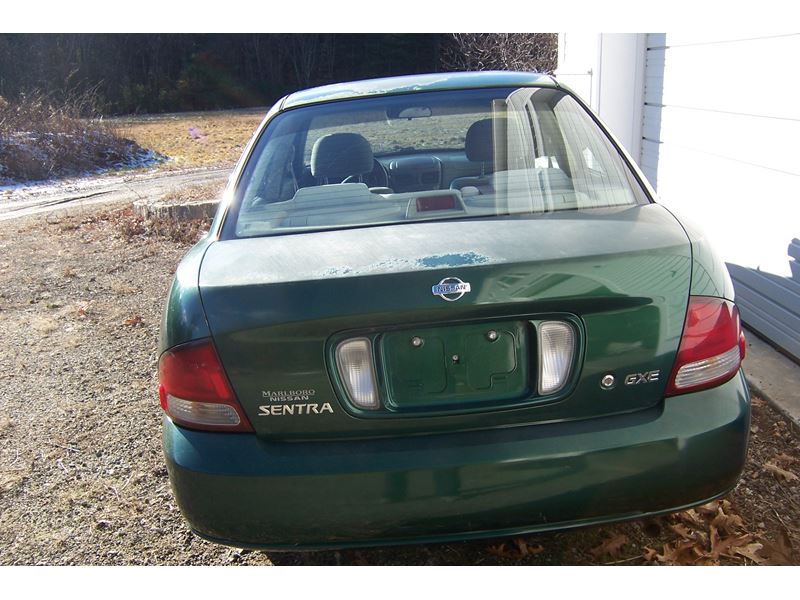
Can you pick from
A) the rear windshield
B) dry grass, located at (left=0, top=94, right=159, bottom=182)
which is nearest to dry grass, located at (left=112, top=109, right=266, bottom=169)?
dry grass, located at (left=0, top=94, right=159, bottom=182)

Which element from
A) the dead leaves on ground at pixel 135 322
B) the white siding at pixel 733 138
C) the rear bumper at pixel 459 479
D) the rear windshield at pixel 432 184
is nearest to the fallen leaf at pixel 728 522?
the rear bumper at pixel 459 479

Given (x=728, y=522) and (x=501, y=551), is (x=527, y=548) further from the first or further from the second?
(x=728, y=522)

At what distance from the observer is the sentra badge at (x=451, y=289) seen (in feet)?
6.33

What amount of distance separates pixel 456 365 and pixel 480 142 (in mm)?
1632

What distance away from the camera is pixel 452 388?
201 centimetres

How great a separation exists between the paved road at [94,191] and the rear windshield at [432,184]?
8.64 metres

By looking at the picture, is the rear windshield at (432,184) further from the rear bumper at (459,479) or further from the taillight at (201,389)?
the rear bumper at (459,479)

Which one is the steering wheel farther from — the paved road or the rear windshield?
the paved road

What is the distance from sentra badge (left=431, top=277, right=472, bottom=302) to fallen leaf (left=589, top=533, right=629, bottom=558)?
1207mm

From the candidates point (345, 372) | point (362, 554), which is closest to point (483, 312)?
point (345, 372)

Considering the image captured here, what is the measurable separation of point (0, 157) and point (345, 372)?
50.6ft

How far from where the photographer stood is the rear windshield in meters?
2.51

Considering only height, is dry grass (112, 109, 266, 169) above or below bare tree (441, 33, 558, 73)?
below

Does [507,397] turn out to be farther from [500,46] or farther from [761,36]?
[500,46]
